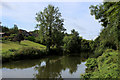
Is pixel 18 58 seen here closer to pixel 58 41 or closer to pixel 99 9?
pixel 58 41

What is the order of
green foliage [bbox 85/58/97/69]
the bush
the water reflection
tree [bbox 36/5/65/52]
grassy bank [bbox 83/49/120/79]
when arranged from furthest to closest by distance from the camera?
tree [bbox 36/5/65/52] → the bush → green foliage [bbox 85/58/97/69] → the water reflection → grassy bank [bbox 83/49/120/79]

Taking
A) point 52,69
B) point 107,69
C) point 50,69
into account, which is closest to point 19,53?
point 50,69

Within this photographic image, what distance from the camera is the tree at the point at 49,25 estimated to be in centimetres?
2491

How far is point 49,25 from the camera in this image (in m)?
25.9

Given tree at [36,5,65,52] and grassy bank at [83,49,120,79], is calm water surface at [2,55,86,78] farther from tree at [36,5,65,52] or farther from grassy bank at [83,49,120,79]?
tree at [36,5,65,52]

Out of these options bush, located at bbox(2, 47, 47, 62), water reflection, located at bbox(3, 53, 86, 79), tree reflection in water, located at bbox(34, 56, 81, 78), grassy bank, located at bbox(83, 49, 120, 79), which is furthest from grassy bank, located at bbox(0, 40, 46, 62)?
grassy bank, located at bbox(83, 49, 120, 79)

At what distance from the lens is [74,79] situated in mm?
9055

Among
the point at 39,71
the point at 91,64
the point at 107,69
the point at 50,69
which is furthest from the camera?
the point at 91,64

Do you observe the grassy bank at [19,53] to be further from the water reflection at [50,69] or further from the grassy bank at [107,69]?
the grassy bank at [107,69]

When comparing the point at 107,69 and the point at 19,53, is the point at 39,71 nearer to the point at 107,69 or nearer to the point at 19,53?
the point at 19,53

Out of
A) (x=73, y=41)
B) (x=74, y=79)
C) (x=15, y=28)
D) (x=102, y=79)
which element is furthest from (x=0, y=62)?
(x=73, y=41)

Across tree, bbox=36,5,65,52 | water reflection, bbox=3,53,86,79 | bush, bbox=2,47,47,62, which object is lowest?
water reflection, bbox=3,53,86,79

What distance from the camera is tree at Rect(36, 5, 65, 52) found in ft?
81.7

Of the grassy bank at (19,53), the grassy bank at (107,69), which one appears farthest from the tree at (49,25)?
the grassy bank at (107,69)
